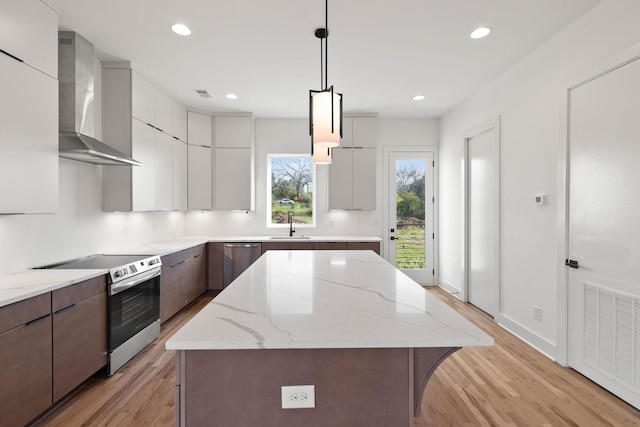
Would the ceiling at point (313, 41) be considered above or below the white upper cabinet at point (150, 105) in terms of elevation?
above

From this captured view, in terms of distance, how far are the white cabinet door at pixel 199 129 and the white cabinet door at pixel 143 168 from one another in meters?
1.04

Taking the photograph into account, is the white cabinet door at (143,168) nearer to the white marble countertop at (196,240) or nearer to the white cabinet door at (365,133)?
the white marble countertop at (196,240)

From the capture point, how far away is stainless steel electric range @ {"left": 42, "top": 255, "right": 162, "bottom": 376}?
254 cm

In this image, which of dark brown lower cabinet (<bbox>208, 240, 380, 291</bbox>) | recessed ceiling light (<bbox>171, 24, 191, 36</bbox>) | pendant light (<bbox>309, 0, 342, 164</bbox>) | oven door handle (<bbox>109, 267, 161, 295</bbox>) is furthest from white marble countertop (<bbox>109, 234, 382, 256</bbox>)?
pendant light (<bbox>309, 0, 342, 164</bbox>)

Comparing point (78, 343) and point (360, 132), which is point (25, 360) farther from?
point (360, 132)

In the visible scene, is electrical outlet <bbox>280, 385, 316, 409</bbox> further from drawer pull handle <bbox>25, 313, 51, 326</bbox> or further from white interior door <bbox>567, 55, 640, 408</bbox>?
white interior door <bbox>567, 55, 640, 408</bbox>

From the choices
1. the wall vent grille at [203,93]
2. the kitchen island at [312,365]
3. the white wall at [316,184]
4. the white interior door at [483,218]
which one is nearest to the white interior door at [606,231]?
the white interior door at [483,218]

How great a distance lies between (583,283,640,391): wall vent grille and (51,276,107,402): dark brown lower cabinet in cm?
358

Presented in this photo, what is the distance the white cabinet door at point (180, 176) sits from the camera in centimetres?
443

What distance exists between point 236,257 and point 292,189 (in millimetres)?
1457

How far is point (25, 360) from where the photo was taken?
5.96 ft

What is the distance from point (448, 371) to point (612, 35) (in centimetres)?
269

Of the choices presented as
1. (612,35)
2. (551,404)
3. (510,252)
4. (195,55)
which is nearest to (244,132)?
(195,55)

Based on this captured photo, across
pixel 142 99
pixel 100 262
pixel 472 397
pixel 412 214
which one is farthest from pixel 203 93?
pixel 472 397
